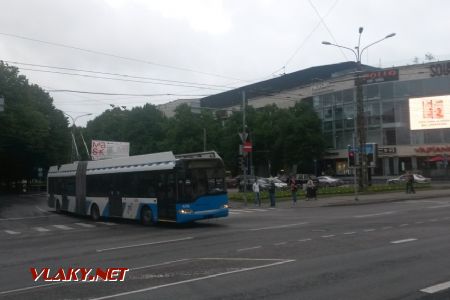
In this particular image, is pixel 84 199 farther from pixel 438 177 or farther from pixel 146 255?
pixel 438 177

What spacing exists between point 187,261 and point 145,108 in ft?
254

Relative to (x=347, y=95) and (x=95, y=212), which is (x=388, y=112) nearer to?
(x=347, y=95)

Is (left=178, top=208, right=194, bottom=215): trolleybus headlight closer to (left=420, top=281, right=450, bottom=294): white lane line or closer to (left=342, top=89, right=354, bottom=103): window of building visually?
(left=420, top=281, right=450, bottom=294): white lane line

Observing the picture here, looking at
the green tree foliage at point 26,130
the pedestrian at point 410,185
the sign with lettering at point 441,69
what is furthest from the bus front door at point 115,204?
the sign with lettering at point 441,69

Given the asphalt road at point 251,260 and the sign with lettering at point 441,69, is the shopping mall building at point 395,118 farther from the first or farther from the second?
the asphalt road at point 251,260

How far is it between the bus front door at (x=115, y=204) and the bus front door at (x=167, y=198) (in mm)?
3439

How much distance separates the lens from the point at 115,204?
23.5 meters

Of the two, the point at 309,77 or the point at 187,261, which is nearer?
the point at 187,261

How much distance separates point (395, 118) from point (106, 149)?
36008 mm

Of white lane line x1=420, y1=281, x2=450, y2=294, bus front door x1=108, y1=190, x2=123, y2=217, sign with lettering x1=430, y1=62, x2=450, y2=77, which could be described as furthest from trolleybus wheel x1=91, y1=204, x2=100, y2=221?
sign with lettering x1=430, y1=62, x2=450, y2=77

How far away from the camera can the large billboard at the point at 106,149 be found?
50875 mm

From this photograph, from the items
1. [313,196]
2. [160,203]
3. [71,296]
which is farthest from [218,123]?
[71,296]

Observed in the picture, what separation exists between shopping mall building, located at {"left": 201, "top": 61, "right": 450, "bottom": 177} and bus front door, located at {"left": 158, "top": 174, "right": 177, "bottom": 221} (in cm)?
3740

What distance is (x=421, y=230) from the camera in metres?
15.4
